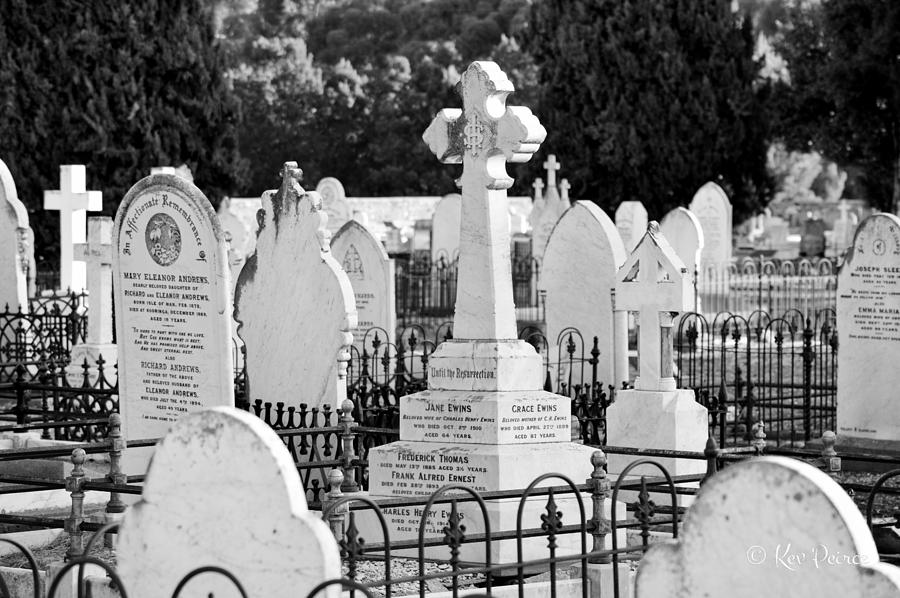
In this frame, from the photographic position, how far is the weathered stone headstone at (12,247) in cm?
1841

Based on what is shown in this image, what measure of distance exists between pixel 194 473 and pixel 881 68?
111ft

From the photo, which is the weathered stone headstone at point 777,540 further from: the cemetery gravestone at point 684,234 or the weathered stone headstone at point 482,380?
the cemetery gravestone at point 684,234

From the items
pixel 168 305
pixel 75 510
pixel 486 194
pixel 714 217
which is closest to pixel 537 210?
pixel 714 217

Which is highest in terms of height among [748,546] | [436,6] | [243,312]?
[436,6]

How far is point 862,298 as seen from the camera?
14.8 m

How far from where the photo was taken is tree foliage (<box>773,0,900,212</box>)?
37531mm

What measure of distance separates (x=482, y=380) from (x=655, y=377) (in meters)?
2.64

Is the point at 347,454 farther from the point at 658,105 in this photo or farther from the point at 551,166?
the point at 658,105

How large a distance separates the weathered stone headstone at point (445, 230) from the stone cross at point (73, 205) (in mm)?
10710

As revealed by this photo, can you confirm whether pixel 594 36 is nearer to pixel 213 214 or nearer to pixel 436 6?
pixel 436 6

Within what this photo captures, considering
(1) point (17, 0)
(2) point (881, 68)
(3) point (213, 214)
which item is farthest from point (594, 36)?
(3) point (213, 214)

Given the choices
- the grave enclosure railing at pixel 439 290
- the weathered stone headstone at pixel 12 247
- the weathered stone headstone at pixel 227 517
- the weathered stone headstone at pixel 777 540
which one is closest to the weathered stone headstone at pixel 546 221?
the grave enclosure railing at pixel 439 290

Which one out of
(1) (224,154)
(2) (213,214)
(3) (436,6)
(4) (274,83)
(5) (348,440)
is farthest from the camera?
(3) (436,6)

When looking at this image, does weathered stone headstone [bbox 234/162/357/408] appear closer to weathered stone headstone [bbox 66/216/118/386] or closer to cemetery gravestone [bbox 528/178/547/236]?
weathered stone headstone [bbox 66/216/118/386]
